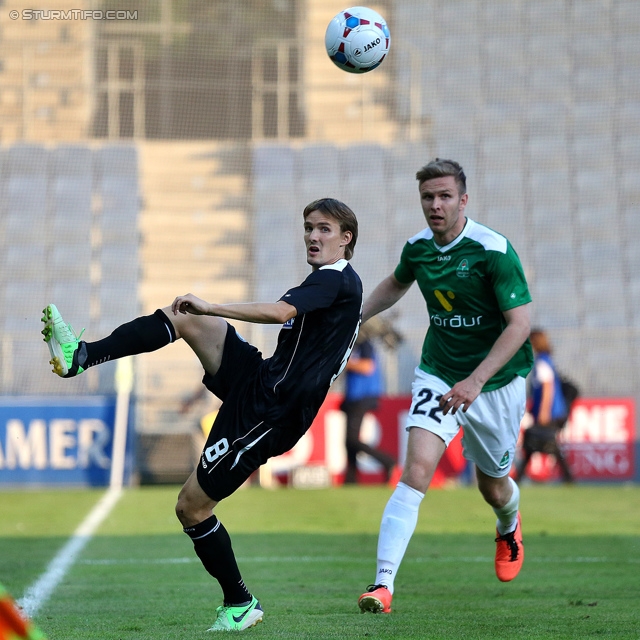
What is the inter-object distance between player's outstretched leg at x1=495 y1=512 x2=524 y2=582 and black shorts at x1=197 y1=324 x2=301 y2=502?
6.71ft

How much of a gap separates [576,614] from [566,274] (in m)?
17.4

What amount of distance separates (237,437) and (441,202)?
1.74 m

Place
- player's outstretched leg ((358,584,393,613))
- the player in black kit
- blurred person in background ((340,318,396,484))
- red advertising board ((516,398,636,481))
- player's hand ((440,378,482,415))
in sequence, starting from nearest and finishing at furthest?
the player in black kit → player's outstretched leg ((358,584,393,613)) → player's hand ((440,378,482,415)) → blurred person in background ((340,318,396,484)) → red advertising board ((516,398,636,481))

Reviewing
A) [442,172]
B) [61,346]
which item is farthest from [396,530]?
[61,346]

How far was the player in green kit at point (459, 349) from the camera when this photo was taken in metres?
5.52

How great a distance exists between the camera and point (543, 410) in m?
14.9

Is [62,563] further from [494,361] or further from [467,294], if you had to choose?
[494,361]

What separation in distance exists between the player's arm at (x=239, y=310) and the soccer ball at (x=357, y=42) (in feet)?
8.62

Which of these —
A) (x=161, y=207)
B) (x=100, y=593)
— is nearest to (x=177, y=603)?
(x=100, y=593)

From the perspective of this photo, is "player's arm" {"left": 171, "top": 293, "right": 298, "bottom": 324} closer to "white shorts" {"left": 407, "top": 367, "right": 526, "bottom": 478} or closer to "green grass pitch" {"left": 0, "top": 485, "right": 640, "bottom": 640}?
"green grass pitch" {"left": 0, "top": 485, "right": 640, "bottom": 640}

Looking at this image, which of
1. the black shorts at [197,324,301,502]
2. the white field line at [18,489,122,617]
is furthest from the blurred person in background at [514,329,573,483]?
the black shorts at [197,324,301,502]

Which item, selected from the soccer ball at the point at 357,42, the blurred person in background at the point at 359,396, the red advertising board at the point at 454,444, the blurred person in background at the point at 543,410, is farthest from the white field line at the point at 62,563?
the blurred person in background at the point at 543,410

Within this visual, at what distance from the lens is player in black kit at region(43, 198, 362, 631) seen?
4.79 metres

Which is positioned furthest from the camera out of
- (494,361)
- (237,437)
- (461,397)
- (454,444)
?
(454,444)
